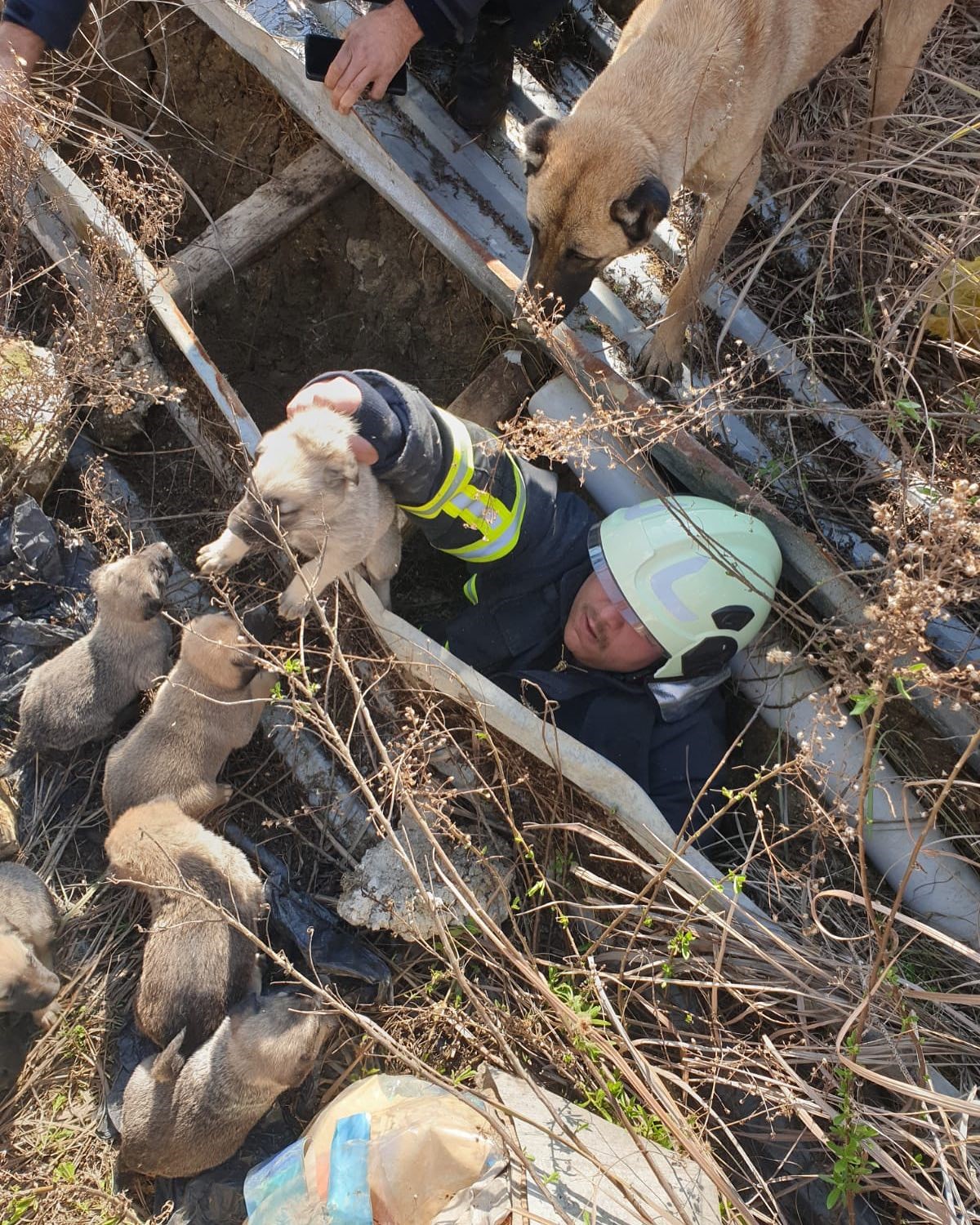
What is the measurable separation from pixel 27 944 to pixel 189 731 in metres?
1.06

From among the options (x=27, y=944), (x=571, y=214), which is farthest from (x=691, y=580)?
(x=27, y=944)

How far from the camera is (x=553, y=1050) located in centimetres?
309

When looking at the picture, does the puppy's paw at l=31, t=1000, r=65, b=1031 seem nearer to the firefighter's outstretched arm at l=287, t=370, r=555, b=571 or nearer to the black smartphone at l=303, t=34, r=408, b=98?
the firefighter's outstretched arm at l=287, t=370, r=555, b=571

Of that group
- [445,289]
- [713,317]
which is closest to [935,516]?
[713,317]

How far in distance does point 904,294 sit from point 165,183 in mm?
3675

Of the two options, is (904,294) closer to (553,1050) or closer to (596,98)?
(596,98)

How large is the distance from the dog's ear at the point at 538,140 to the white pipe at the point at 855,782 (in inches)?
35.0

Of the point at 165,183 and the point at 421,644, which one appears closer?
the point at 421,644

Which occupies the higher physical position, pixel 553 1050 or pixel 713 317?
pixel 713 317

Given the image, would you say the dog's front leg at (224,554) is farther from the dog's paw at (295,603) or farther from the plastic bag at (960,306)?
the plastic bag at (960,306)

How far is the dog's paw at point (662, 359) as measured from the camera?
385cm

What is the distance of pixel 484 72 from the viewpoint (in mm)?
3994

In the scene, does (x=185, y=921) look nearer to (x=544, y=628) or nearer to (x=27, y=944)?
(x=27, y=944)

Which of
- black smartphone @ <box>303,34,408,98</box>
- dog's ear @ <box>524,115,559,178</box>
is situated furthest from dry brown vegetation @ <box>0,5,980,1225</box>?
dog's ear @ <box>524,115,559,178</box>
